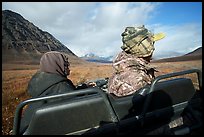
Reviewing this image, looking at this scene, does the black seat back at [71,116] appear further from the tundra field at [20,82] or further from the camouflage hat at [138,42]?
the tundra field at [20,82]

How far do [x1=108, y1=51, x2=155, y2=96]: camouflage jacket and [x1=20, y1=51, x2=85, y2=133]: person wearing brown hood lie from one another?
2.44ft

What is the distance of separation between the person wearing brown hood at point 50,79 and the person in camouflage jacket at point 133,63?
2.50ft

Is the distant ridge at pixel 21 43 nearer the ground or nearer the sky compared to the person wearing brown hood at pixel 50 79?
nearer the sky

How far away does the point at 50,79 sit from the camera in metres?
3.45

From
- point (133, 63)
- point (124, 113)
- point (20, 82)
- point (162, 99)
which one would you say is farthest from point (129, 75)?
point (20, 82)

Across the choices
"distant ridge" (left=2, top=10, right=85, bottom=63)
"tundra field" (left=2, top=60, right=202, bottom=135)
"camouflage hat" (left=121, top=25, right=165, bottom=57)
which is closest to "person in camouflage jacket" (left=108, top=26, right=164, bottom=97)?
"camouflage hat" (left=121, top=25, right=165, bottom=57)

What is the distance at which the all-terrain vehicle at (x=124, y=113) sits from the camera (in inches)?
93.1

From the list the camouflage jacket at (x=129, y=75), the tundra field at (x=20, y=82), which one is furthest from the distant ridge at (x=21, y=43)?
the camouflage jacket at (x=129, y=75)

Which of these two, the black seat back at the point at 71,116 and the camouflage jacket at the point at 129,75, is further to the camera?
the camouflage jacket at the point at 129,75

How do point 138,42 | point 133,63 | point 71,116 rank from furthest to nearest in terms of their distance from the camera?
point 138,42
point 133,63
point 71,116

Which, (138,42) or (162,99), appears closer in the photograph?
(162,99)

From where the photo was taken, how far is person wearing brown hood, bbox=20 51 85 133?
332 cm

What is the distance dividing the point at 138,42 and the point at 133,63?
0.41m

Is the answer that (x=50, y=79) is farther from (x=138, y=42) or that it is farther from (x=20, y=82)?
(x=20, y=82)
